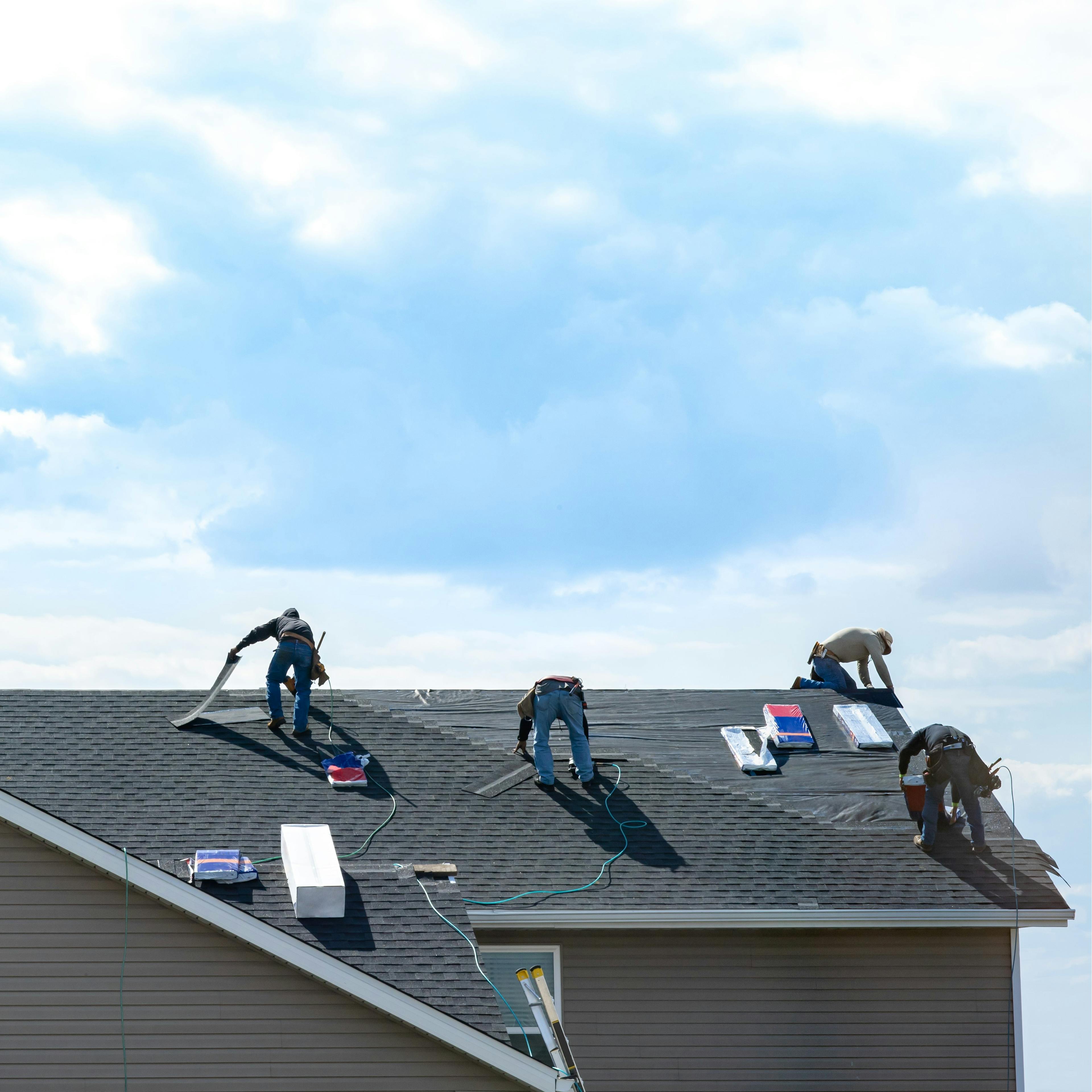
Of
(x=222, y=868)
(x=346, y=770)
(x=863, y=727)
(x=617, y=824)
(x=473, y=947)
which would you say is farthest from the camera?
(x=863, y=727)

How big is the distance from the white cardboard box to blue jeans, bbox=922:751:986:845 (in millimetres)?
5827

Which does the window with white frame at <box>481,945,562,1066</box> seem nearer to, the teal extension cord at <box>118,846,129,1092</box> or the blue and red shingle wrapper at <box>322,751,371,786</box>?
the blue and red shingle wrapper at <box>322,751,371,786</box>

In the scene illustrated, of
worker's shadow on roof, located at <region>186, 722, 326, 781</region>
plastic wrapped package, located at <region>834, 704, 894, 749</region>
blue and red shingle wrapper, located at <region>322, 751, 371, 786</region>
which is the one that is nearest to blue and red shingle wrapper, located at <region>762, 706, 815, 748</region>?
plastic wrapped package, located at <region>834, 704, 894, 749</region>

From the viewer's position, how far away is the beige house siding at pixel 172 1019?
8492mm

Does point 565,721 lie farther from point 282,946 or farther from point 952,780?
point 282,946

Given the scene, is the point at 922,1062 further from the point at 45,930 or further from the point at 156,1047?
the point at 45,930

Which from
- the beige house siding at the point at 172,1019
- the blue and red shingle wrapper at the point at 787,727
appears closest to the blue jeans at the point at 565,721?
the blue and red shingle wrapper at the point at 787,727

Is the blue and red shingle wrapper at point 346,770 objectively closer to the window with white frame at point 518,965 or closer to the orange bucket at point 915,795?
the window with white frame at point 518,965

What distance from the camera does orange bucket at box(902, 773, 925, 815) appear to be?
41.2ft

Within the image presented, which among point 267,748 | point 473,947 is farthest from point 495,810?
point 473,947

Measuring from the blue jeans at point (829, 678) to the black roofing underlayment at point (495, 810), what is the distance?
53.1 inches

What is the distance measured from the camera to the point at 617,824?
1241 centimetres

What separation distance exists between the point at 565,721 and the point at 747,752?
221cm

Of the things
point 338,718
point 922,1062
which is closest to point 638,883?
point 922,1062
